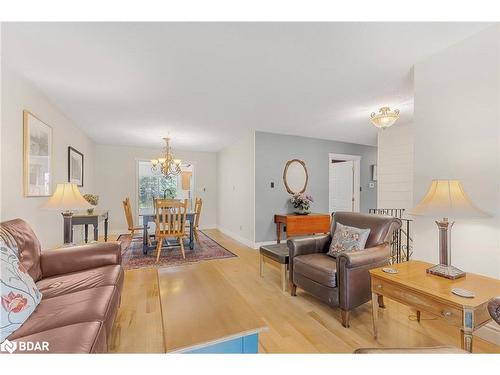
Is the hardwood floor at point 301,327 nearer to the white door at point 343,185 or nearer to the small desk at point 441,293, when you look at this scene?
the small desk at point 441,293

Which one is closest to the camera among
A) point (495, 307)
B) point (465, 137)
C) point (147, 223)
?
point (495, 307)

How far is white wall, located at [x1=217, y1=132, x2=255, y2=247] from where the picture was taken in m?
4.66

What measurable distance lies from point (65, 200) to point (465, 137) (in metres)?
3.50

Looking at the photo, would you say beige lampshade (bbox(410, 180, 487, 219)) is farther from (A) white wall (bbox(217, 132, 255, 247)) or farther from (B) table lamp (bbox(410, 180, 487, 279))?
(A) white wall (bbox(217, 132, 255, 247))

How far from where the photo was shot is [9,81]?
205 cm

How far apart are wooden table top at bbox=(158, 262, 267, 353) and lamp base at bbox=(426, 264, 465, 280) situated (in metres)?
1.29

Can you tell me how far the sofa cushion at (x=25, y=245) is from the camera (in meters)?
1.61

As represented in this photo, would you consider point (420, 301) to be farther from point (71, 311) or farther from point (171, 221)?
point (171, 221)

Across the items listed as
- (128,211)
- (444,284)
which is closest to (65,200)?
(128,211)

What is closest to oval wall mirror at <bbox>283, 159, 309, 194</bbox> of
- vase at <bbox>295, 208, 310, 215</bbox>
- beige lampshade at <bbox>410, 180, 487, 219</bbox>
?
vase at <bbox>295, 208, 310, 215</bbox>

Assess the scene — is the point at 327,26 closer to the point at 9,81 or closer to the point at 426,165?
the point at 426,165

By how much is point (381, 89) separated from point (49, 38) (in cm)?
313

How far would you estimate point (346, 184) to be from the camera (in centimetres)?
576

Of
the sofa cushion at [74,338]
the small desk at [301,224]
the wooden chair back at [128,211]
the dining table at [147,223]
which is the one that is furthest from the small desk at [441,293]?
the wooden chair back at [128,211]
